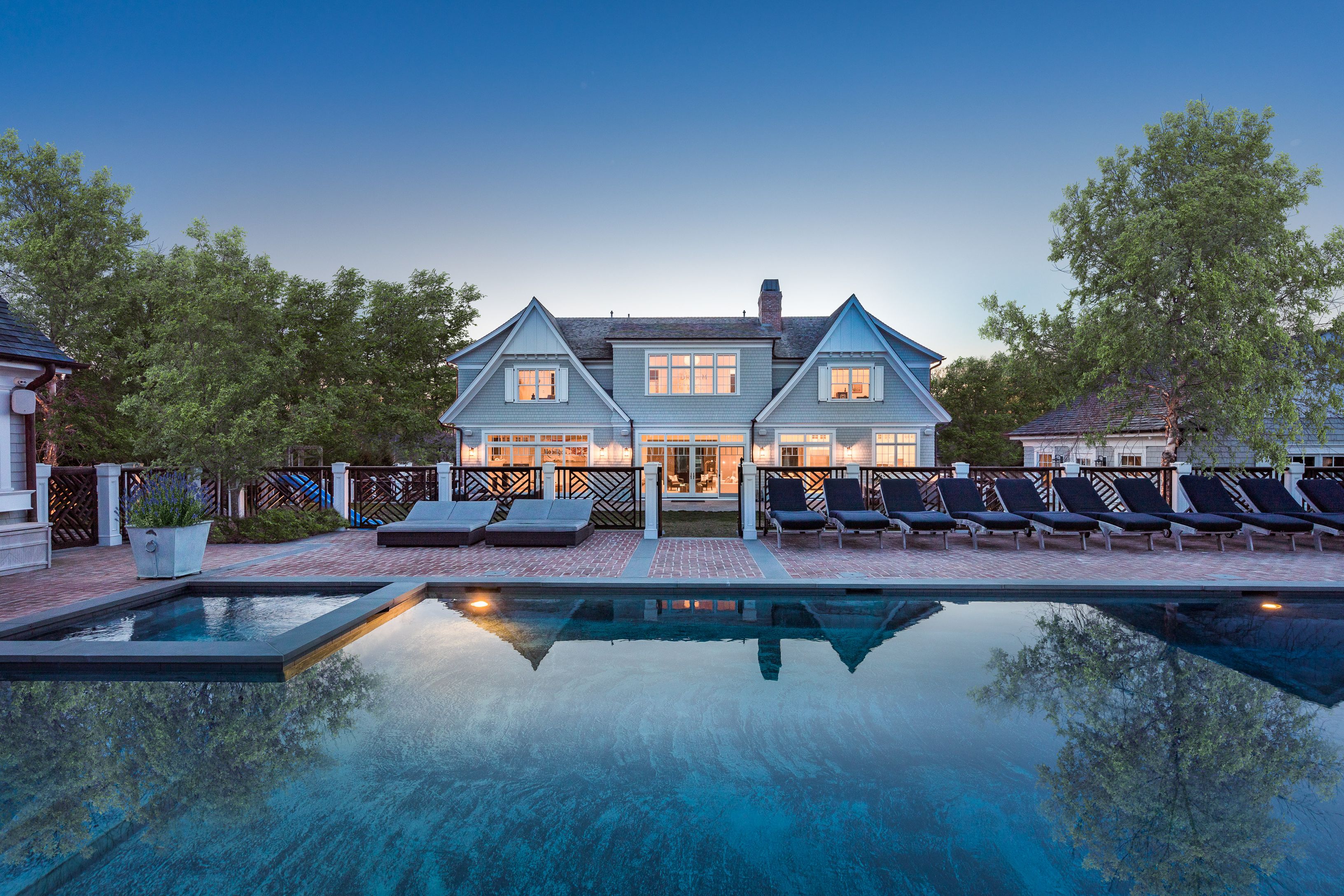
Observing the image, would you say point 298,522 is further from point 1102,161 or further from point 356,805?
point 1102,161

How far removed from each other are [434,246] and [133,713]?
2579 centimetres

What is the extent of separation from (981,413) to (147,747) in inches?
1687

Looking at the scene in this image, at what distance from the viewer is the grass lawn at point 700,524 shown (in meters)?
12.3

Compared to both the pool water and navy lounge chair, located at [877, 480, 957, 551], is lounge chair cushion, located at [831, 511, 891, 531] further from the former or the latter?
the pool water

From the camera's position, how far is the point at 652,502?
11.8 metres

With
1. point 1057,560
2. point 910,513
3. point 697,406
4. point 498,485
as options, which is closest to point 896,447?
point 697,406

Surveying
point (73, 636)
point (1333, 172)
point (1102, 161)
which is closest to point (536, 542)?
point (73, 636)

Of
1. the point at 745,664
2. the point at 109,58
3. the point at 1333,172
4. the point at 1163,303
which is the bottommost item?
the point at 745,664

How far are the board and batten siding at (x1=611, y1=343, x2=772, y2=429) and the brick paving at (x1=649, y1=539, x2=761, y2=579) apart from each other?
1044 centimetres

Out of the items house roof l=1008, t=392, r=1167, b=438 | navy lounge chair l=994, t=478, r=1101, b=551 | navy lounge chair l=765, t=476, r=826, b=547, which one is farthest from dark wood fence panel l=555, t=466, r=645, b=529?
house roof l=1008, t=392, r=1167, b=438

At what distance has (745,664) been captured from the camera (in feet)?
17.1

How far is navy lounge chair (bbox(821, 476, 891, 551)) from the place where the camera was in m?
10.3

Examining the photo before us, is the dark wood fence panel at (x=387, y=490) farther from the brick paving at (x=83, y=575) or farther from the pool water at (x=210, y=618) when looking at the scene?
the pool water at (x=210, y=618)

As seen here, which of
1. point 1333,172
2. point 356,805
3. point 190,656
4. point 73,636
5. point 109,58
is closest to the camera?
point 356,805
